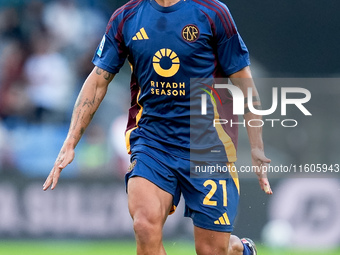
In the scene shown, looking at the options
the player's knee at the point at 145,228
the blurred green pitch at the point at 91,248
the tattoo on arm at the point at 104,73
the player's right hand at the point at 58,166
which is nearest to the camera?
the player's knee at the point at 145,228

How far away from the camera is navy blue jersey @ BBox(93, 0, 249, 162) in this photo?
5.54 meters

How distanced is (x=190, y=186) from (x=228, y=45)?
114 centimetres

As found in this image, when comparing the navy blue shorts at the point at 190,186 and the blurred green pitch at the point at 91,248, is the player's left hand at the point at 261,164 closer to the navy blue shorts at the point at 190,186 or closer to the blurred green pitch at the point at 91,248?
the navy blue shorts at the point at 190,186

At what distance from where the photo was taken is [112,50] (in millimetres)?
5766

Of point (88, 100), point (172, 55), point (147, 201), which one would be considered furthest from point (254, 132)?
point (88, 100)

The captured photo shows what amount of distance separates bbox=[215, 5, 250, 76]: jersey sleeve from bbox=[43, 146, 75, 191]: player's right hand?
A: 139cm

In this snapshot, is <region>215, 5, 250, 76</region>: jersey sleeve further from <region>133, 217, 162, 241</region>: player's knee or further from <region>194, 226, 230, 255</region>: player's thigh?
<region>133, 217, 162, 241</region>: player's knee

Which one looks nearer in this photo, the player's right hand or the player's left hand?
the player's right hand

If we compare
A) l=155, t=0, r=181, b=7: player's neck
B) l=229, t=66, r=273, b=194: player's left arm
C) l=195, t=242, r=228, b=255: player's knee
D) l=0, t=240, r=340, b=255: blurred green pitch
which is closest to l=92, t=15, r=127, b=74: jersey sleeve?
l=155, t=0, r=181, b=7: player's neck

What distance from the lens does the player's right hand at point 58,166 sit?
5406mm

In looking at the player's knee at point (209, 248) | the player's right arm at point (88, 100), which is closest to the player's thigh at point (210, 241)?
the player's knee at point (209, 248)

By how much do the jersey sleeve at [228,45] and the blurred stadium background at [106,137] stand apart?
4.30 metres

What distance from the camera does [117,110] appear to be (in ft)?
35.9

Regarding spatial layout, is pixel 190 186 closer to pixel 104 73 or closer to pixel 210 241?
pixel 210 241
